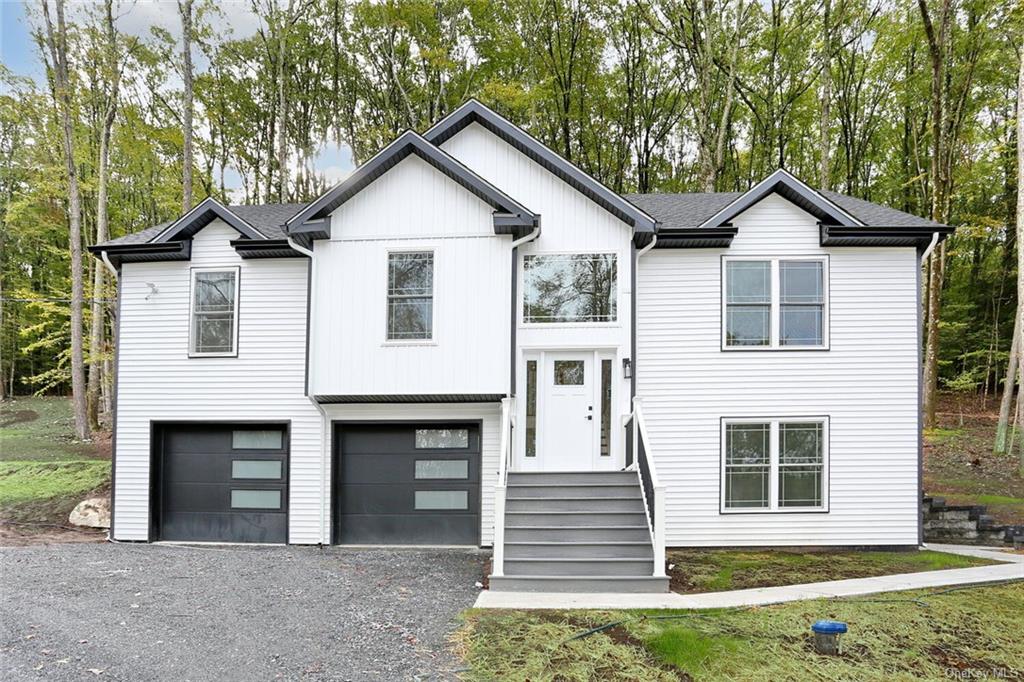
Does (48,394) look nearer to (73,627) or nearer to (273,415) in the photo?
(273,415)

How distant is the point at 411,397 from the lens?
993 centimetres

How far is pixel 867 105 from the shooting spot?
24.5m

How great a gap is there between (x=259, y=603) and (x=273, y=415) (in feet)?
13.7

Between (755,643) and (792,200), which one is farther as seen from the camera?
(792,200)

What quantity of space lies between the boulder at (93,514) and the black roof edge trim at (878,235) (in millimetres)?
13287

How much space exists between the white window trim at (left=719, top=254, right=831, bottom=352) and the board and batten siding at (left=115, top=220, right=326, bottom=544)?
672 cm

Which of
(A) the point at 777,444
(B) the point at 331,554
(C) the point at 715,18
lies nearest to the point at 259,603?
(B) the point at 331,554

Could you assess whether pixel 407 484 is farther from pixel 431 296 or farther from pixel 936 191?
pixel 936 191

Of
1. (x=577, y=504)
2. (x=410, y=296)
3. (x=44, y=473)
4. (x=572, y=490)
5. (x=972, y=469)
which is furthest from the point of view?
(x=972, y=469)

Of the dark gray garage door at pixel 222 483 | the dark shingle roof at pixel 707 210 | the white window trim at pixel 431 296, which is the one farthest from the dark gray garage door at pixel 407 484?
the dark shingle roof at pixel 707 210

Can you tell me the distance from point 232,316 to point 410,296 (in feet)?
10.5

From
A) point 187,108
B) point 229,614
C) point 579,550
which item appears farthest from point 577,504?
point 187,108

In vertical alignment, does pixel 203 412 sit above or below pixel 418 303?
below

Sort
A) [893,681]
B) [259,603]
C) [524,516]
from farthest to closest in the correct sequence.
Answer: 1. [524,516]
2. [259,603]
3. [893,681]
